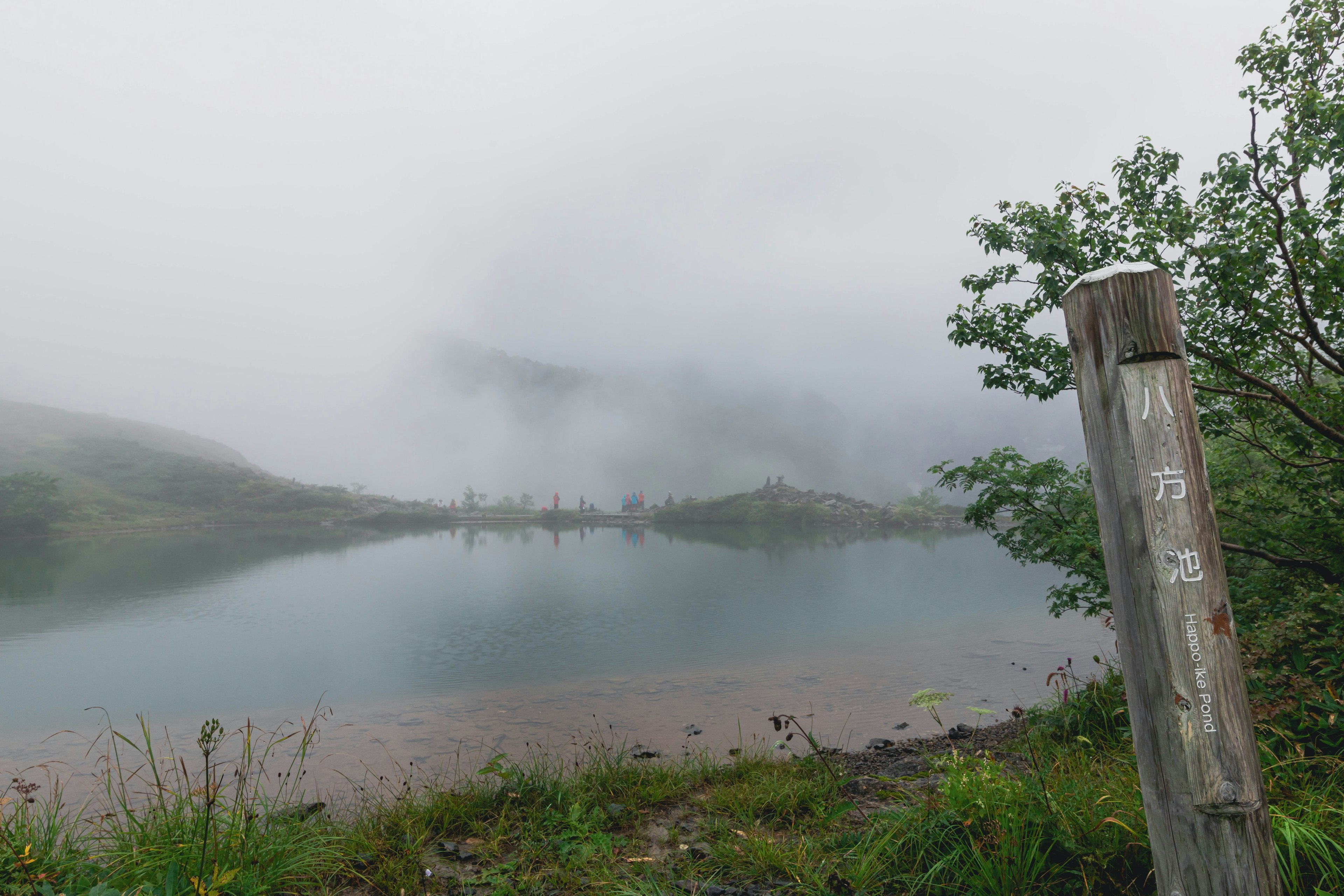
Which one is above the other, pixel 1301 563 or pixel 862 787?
pixel 1301 563

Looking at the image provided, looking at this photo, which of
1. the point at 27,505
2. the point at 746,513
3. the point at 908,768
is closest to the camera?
the point at 908,768

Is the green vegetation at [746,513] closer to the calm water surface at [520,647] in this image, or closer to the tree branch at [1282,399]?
the calm water surface at [520,647]

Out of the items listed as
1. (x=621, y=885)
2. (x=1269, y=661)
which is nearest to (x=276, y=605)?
(x=621, y=885)

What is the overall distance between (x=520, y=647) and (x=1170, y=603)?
465 inches

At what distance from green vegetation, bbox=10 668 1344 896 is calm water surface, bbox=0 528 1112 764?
276 cm

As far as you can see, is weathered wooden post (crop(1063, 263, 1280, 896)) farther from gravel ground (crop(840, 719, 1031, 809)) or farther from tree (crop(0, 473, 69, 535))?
tree (crop(0, 473, 69, 535))

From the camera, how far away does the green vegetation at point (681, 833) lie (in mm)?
2371

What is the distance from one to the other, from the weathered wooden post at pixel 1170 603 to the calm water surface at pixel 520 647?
5.30 m

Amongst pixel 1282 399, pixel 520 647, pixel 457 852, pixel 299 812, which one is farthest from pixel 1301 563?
pixel 520 647

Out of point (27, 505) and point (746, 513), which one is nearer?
point (27, 505)

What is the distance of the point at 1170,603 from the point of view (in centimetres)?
177

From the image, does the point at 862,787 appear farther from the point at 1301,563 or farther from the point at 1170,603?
the point at 1170,603

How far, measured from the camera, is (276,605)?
Answer: 1744 centimetres

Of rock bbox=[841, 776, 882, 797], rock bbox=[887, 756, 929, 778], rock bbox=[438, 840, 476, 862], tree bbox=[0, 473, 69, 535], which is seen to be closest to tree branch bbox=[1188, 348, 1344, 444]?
rock bbox=[841, 776, 882, 797]
